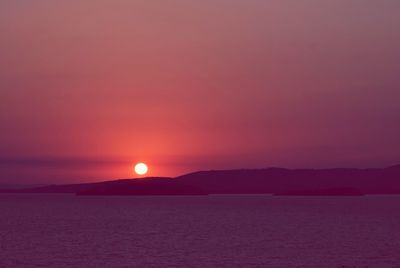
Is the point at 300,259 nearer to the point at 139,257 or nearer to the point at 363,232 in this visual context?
the point at 139,257

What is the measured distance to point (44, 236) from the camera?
12256 cm

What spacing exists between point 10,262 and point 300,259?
3608 cm

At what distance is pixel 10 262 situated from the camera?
82.8 m

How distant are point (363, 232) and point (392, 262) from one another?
2050 inches

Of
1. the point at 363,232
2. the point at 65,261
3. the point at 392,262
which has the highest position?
the point at 363,232

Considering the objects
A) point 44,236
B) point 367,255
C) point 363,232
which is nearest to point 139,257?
point 367,255

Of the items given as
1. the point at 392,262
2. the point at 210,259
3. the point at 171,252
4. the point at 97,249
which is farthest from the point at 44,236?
the point at 392,262

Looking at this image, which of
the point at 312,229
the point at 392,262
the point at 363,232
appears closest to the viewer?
the point at 392,262

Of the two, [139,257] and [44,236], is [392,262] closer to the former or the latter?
[139,257]

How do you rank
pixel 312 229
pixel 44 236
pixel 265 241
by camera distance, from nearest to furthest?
pixel 265 241
pixel 44 236
pixel 312 229

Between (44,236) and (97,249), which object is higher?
(44,236)

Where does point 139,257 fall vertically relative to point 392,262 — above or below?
above

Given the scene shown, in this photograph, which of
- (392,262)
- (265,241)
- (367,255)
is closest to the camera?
(392,262)

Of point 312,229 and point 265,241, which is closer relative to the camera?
point 265,241
